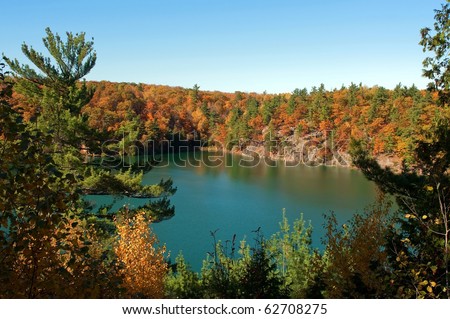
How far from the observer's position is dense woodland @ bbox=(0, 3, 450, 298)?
8.20ft

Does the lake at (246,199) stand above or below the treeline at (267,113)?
below

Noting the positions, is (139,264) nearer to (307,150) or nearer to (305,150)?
(307,150)

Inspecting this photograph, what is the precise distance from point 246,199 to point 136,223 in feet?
76.5

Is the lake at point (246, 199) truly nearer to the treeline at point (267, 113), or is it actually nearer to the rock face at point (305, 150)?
the rock face at point (305, 150)

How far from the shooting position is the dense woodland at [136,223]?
2498 mm

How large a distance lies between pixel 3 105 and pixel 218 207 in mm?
26850

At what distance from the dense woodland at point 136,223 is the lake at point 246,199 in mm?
4170

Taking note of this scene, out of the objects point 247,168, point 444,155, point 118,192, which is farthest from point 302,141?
point 444,155

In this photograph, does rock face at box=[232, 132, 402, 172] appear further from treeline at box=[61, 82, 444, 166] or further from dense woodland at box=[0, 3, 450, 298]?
dense woodland at box=[0, 3, 450, 298]

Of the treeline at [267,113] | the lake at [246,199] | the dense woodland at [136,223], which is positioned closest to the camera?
the dense woodland at [136,223]

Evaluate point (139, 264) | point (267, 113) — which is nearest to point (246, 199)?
point (139, 264)

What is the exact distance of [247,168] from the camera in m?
53.4

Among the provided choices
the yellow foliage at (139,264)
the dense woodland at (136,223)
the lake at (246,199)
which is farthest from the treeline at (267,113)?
the yellow foliage at (139,264)

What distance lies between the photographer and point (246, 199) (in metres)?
32.3
